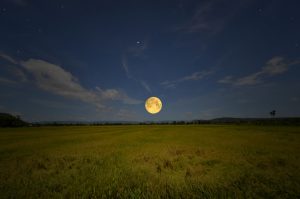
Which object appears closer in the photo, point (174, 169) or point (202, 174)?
point (202, 174)

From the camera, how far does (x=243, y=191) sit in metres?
5.96

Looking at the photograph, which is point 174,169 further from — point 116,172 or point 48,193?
point 48,193

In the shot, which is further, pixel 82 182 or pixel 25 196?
pixel 82 182

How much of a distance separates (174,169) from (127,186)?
3.34 m

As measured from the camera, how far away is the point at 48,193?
593 centimetres

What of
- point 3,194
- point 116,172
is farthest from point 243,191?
point 3,194

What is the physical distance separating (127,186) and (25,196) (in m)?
3.46

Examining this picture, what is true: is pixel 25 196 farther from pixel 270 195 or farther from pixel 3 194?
pixel 270 195

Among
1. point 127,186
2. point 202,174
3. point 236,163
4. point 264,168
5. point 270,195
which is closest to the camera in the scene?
point 270,195

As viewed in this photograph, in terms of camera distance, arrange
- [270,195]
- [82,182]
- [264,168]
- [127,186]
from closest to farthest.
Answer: [270,195], [127,186], [82,182], [264,168]

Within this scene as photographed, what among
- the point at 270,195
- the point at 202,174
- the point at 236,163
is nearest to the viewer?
the point at 270,195

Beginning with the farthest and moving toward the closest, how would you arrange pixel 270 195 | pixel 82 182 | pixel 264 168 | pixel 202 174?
pixel 264 168, pixel 202 174, pixel 82 182, pixel 270 195

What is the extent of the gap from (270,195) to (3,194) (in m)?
9.20

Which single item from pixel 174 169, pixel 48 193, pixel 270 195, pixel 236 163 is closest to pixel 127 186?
pixel 48 193
